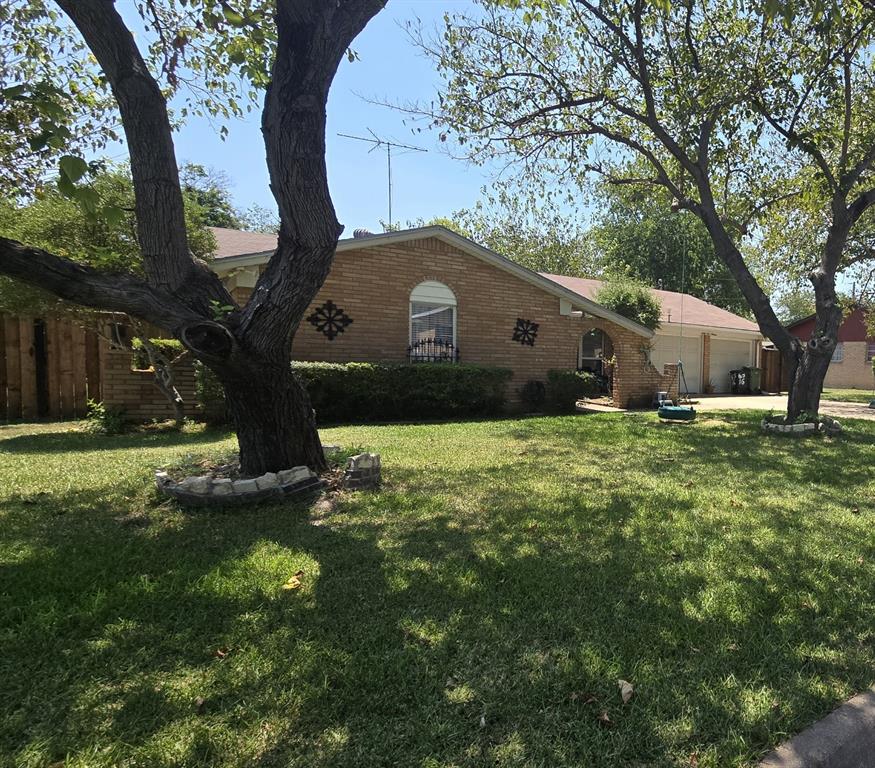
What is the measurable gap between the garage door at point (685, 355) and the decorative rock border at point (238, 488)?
51.4 ft

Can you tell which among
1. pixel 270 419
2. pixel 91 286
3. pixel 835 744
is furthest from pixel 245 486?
pixel 835 744

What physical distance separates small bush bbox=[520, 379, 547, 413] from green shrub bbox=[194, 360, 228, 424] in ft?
22.3

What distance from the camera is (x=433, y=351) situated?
11492 millimetres

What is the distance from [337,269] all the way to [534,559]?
814 centimetres

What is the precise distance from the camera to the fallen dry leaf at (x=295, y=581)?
9.62 ft

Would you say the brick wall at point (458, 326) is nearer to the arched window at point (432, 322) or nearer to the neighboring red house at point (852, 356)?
the arched window at point (432, 322)

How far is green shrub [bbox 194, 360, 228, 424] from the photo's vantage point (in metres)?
8.45

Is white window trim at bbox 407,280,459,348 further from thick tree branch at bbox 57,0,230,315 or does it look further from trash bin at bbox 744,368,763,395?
trash bin at bbox 744,368,763,395

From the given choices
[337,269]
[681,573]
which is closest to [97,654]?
[681,573]

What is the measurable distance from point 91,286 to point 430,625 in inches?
125

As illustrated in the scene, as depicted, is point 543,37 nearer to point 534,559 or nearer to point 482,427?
point 482,427

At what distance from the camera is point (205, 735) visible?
1815 millimetres

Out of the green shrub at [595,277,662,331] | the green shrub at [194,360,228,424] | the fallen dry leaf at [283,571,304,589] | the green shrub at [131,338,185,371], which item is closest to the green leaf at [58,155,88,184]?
the fallen dry leaf at [283,571,304,589]

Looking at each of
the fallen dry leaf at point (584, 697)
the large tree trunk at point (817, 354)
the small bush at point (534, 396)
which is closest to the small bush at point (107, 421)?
the small bush at point (534, 396)
